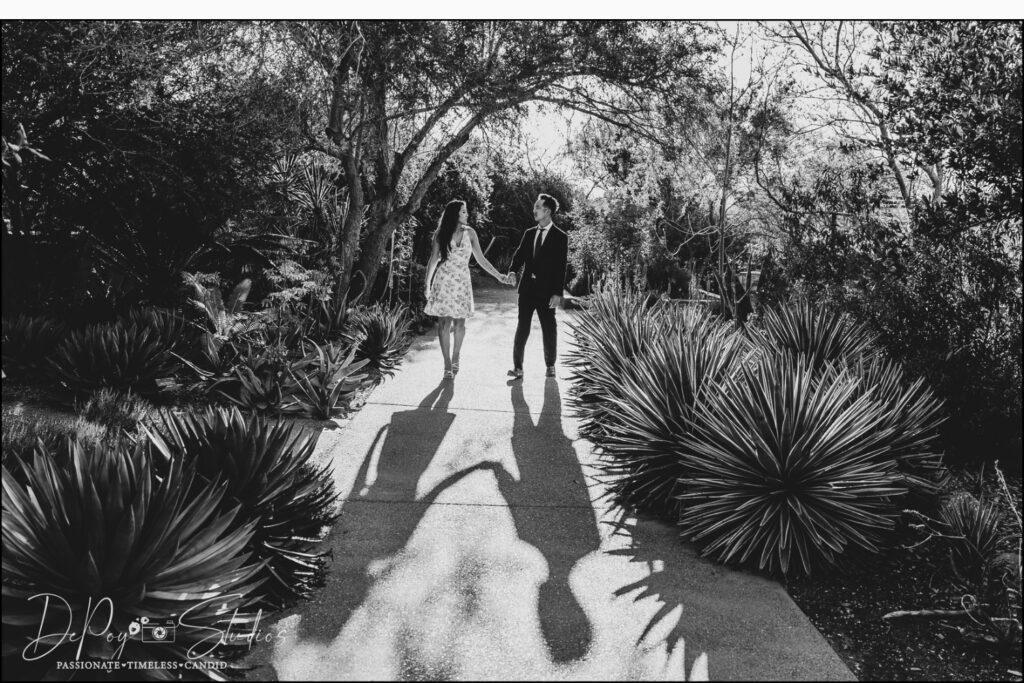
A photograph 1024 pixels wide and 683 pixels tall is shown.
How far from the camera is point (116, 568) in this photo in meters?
2.33

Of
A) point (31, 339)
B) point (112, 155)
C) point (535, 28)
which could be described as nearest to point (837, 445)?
point (535, 28)

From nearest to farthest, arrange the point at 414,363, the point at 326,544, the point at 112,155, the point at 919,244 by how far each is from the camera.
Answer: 1. the point at 326,544
2. the point at 919,244
3. the point at 112,155
4. the point at 414,363

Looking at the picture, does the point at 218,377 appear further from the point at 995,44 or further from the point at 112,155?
the point at 995,44

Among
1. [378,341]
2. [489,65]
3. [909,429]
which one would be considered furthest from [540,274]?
[909,429]

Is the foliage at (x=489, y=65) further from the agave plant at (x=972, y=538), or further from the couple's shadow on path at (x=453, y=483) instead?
the agave plant at (x=972, y=538)

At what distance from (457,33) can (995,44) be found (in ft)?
12.9

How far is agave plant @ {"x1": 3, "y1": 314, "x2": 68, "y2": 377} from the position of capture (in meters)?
5.76

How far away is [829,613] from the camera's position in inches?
118

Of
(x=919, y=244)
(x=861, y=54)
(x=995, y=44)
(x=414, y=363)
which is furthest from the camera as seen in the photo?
(x=414, y=363)

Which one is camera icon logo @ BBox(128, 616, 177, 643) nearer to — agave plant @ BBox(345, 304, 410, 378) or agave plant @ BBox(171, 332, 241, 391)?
agave plant @ BBox(171, 332, 241, 391)

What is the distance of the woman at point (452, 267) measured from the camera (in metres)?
6.48

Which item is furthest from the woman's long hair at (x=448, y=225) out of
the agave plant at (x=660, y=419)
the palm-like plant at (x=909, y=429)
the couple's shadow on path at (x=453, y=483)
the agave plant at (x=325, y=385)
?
the palm-like plant at (x=909, y=429)

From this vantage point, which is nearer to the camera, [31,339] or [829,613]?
[829,613]

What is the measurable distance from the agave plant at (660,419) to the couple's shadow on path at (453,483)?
28 cm
